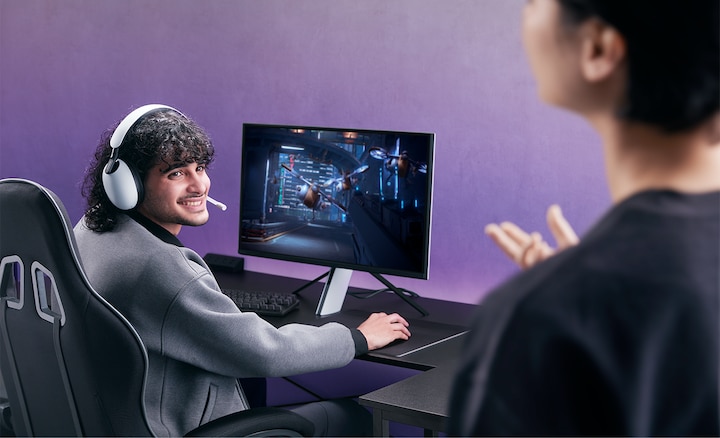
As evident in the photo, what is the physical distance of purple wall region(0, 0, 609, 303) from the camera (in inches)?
95.6

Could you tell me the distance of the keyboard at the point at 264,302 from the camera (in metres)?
2.28

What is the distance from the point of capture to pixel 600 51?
55 centimetres

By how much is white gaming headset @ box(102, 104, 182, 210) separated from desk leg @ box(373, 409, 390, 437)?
66 cm

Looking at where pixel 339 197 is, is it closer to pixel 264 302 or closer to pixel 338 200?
pixel 338 200

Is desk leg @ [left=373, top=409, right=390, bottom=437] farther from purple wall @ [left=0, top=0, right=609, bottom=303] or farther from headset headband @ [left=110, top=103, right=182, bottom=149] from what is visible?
purple wall @ [left=0, top=0, right=609, bottom=303]

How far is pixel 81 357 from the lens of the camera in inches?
61.9

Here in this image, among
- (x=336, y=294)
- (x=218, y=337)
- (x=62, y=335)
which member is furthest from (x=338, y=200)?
(x=62, y=335)

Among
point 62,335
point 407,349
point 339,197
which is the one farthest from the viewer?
point 339,197

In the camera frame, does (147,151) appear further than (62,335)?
Yes

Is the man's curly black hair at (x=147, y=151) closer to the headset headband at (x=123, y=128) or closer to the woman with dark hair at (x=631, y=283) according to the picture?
the headset headband at (x=123, y=128)

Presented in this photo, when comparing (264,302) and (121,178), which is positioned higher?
(121,178)

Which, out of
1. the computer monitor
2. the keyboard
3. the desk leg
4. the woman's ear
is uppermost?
the woman's ear

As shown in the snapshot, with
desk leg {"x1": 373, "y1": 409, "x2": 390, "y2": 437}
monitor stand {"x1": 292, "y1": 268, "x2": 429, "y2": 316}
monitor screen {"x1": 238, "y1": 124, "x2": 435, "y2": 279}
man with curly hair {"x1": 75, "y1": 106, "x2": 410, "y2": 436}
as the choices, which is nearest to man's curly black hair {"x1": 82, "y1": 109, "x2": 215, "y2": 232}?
man with curly hair {"x1": 75, "y1": 106, "x2": 410, "y2": 436}

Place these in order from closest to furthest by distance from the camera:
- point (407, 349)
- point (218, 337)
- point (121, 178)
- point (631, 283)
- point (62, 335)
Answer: point (631, 283) < point (62, 335) < point (218, 337) < point (121, 178) < point (407, 349)
